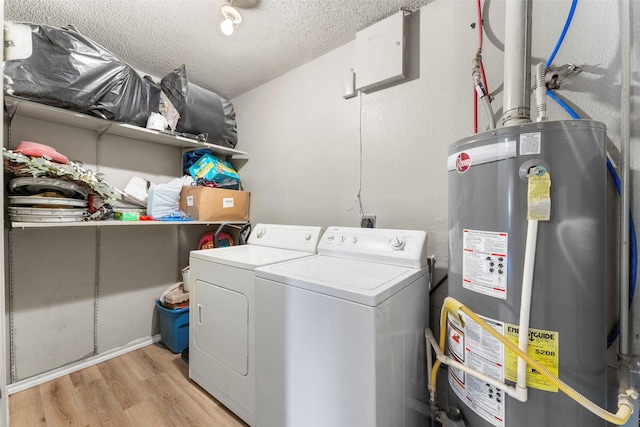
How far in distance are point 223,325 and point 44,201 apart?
119 centimetres

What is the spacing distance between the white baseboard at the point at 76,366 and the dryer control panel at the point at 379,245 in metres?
1.81

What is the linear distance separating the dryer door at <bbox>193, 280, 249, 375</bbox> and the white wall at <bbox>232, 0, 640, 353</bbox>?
2.77ft

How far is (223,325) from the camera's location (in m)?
1.46

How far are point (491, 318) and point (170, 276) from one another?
8.15ft

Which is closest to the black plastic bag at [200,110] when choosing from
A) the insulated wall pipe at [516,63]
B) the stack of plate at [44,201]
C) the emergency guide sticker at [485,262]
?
the stack of plate at [44,201]

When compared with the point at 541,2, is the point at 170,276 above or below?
below

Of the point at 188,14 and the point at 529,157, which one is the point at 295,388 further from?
Answer: the point at 188,14

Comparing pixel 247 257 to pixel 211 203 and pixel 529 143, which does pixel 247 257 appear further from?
pixel 529 143

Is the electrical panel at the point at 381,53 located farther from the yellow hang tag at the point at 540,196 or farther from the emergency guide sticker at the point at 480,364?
the emergency guide sticker at the point at 480,364

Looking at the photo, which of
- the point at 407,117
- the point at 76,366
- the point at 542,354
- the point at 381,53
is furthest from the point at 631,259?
the point at 76,366

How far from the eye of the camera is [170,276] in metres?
2.38

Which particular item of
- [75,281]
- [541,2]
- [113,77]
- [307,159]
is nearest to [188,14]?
[113,77]

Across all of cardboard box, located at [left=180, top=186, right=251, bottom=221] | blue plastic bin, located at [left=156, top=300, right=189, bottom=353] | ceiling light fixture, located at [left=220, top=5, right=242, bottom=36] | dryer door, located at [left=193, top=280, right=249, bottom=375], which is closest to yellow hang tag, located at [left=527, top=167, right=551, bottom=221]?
dryer door, located at [left=193, top=280, right=249, bottom=375]

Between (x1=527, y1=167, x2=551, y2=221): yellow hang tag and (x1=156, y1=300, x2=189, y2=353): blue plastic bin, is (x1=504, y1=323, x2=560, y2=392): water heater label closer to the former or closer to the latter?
(x1=527, y1=167, x2=551, y2=221): yellow hang tag
